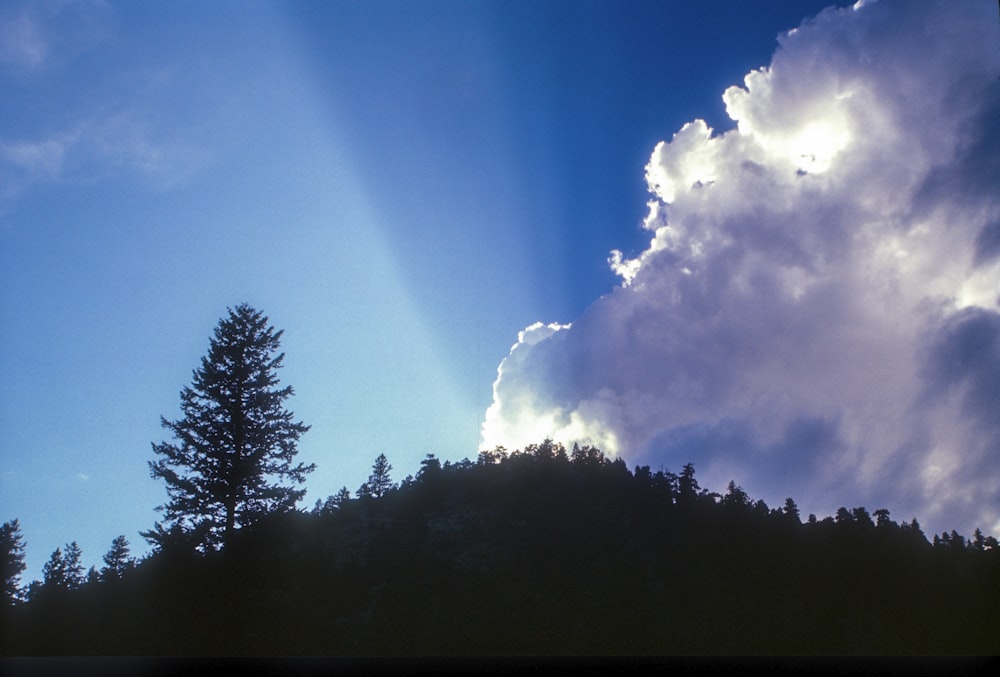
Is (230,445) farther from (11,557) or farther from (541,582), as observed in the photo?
(11,557)

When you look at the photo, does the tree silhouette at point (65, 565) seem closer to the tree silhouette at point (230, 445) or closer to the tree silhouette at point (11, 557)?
the tree silhouette at point (11, 557)

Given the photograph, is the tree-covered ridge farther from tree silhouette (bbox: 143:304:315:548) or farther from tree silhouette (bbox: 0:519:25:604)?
tree silhouette (bbox: 0:519:25:604)

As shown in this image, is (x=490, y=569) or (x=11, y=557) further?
(x=11, y=557)

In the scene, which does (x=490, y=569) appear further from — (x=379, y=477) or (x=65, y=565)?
(x=65, y=565)

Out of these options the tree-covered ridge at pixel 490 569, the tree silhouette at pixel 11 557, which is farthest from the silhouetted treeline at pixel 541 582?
the tree silhouette at pixel 11 557

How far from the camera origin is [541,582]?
857 inches

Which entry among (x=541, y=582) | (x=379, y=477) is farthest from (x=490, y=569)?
(x=379, y=477)

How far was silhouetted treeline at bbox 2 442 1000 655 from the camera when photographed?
1872 centimetres

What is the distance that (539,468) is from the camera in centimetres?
3084

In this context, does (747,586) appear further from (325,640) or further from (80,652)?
(80,652)

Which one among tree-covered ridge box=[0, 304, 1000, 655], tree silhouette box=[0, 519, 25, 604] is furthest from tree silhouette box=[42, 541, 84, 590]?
tree-covered ridge box=[0, 304, 1000, 655]

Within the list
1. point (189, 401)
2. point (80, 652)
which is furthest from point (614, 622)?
point (189, 401)

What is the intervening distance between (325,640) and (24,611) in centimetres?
1440

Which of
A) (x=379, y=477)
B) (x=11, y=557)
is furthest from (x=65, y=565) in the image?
(x=379, y=477)
